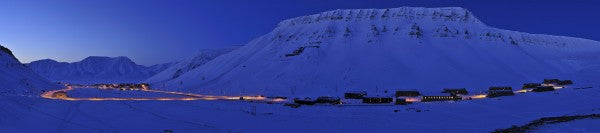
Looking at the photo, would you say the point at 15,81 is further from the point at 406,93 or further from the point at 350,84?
the point at 406,93

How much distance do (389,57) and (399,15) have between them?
44.9 meters

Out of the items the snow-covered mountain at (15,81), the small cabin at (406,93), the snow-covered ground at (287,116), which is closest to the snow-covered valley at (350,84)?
the snow-covered ground at (287,116)

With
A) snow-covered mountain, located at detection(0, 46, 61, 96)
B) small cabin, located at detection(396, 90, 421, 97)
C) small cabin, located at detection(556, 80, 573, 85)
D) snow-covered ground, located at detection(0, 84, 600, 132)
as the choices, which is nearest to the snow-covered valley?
snow-covered ground, located at detection(0, 84, 600, 132)

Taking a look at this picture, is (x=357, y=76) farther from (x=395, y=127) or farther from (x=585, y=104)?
(x=395, y=127)

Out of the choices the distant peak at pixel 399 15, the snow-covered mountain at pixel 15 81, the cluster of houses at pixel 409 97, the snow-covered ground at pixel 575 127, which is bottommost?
the snow-covered ground at pixel 575 127

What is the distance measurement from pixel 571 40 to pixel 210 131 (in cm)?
17556

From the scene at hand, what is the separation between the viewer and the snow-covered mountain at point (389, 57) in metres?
119

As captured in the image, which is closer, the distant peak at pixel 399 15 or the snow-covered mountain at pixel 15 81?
the snow-covered mountain at pixel 15 81

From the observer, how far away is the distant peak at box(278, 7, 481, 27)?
176 m

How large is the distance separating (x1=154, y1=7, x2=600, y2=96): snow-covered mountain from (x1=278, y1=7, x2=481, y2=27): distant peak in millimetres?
341

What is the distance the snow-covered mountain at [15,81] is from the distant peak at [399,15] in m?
102

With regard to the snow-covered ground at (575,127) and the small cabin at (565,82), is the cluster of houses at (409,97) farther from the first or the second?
the snow-covered ground at (575,127)

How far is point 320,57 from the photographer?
140 metres

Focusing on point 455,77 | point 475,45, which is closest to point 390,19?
point 475,45
